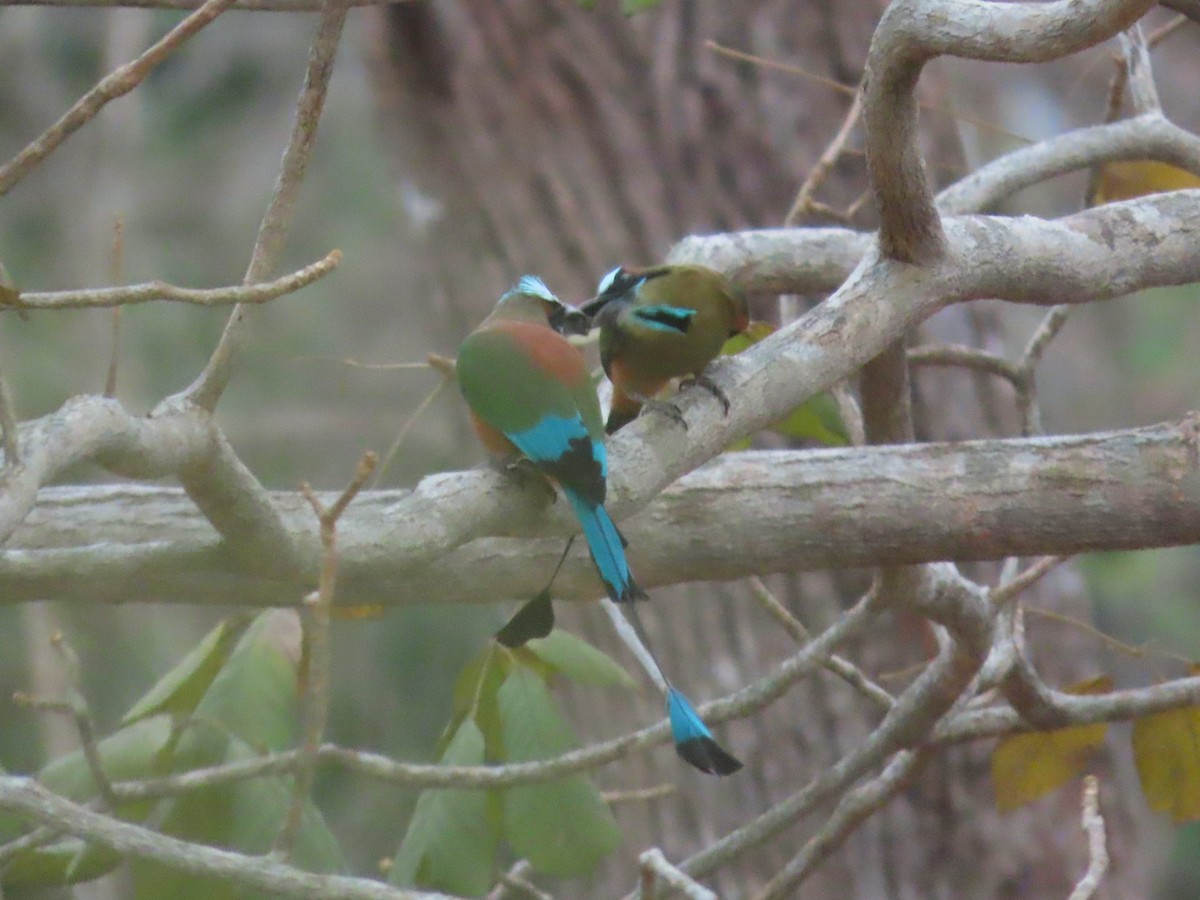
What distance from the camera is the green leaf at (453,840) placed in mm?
1801

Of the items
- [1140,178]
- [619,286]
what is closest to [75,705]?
[619,286]

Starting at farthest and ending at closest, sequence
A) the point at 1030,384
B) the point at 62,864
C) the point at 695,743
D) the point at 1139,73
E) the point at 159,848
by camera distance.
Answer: the point at 1139,73 → the point at 1030,384 → the point at 62,864 → the point at 695,743 → the point at 159,848

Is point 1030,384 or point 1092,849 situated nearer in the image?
point 1092,849

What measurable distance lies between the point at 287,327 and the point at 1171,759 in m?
5.25

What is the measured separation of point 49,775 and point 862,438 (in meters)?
1.23

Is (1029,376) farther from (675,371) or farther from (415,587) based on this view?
(415,587)

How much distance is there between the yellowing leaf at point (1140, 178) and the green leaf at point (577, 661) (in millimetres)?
1250

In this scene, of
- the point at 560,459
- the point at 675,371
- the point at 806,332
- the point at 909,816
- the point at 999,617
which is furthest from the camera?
the point at 909,816

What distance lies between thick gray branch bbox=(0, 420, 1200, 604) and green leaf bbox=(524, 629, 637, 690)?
138 millimetres

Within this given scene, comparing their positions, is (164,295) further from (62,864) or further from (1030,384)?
(1030,384)

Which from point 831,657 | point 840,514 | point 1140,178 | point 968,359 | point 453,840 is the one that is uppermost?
point 1140,178

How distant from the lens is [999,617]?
6.96 ft

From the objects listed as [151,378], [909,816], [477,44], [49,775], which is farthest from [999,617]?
[151,378]

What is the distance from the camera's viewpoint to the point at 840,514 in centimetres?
182
